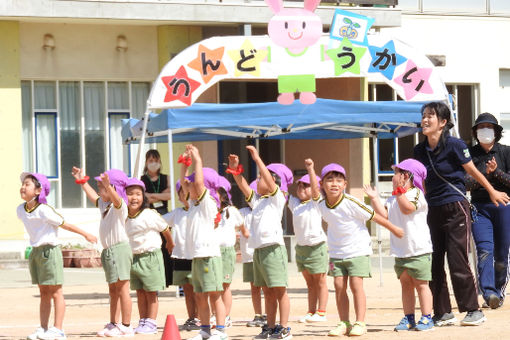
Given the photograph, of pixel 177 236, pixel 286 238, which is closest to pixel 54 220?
pixel 177 236

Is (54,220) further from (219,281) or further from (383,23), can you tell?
(383,23)

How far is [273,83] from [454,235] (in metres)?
15.1

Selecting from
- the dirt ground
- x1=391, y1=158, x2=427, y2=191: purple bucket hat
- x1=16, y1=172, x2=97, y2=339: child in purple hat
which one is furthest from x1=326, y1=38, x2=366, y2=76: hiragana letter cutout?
x1=16, y1=172, x2=97, y2=339: child in purple hat

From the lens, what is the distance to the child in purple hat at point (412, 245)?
1005 centimetres

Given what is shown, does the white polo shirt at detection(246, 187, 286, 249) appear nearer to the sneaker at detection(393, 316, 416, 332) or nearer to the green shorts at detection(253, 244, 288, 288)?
the green shorts at detection(253, 244, 288, 288)

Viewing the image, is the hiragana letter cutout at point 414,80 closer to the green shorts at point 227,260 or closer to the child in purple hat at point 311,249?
the child in purple hat at point 311,249

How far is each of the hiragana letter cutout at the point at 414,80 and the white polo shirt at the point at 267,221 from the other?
475 centimetres

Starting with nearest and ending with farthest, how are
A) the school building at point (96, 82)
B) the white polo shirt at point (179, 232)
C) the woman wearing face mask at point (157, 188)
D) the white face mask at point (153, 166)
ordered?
1. the white polo shirt at point (179, 232)
2. the woman wearing face mask at point (157, 188)
3. the white face mask at point (153, 166)
4. the school building at point (96, 82)

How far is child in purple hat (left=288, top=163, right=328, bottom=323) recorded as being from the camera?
11.6m

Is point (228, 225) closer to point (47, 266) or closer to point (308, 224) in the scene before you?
point (308, 224)

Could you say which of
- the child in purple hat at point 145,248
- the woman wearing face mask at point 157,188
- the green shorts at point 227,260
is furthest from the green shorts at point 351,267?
the woman wearing face mask at point 157,188

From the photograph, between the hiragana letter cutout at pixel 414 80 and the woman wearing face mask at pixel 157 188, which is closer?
the woman wearing face mask at pixel 157 188

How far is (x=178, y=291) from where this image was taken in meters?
14.4

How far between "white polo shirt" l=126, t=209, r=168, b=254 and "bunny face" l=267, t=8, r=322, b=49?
3283 mm
